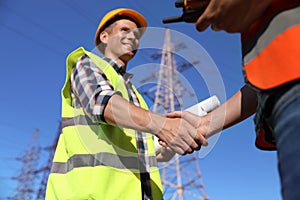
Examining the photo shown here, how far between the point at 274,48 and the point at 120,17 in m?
1.82

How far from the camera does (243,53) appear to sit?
103 centimetres

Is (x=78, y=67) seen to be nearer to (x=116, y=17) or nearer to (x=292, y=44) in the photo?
(x=116, y=17)

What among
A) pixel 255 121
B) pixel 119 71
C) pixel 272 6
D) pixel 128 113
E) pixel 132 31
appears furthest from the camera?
pixel 132 31

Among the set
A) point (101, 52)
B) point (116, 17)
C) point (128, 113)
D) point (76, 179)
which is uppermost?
point (116, 17)

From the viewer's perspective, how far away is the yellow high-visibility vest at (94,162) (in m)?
1.61

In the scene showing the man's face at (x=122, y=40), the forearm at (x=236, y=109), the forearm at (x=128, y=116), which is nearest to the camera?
the forearm at (x=236, y=109)

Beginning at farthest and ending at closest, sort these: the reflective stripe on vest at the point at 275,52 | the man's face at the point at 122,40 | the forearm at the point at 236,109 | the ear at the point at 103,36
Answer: the ear at the point at 103,36 < the man's face at the point at 122,40 < the forearm at the point at 236,109 < the reflective stripe on vest at the point at 275,52

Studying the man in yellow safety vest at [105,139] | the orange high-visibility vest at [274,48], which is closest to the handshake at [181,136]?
the man in yellow safety vest at [105,139]

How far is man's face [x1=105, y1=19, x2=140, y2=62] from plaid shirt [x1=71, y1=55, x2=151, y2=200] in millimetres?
408

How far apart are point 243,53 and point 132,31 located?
1.50 meters

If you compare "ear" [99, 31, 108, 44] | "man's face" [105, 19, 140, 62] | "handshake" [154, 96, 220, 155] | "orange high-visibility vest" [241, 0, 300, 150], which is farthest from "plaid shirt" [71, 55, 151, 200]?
"orange high-visibility vest" [241, 0, 300, 150]

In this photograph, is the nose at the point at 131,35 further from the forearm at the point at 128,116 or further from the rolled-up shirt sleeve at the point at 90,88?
the forearm at the point at 128,116

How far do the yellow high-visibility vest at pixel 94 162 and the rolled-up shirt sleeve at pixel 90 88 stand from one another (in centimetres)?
7

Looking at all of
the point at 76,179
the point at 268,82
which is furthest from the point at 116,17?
the point at 268,82
